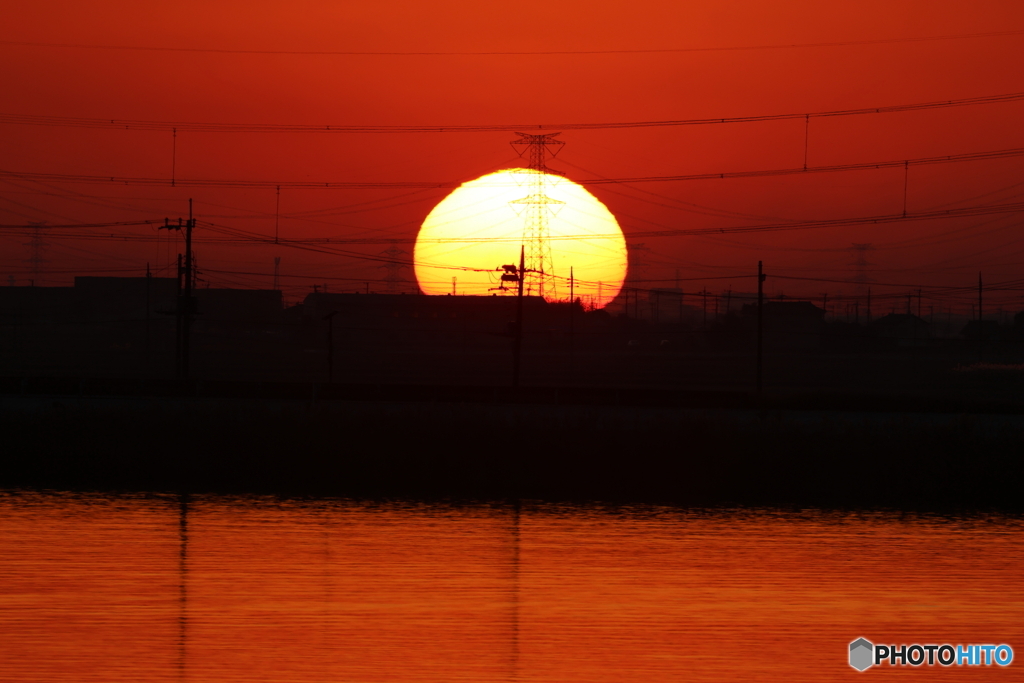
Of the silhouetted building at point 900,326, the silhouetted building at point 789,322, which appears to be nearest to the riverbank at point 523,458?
the silhouetted building at point 789,322

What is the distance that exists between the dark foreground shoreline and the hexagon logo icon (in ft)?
48.1

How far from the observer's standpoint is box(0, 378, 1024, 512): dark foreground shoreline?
103 feet

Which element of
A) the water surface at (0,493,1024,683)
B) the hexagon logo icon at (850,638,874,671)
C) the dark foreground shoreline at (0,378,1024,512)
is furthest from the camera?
the dark foreground shoreline at (0,378,1024,512)

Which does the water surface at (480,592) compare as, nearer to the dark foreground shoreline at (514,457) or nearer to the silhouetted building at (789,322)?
the dark foreground shoreline at (514,457)

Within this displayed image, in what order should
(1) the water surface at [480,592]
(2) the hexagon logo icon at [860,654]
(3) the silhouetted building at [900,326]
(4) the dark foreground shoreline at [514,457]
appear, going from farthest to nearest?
(3) the silhouetted building at [900,326] < (4) the dark foreground shoreline at [514,457] < (2) the hexagon logo icon at [860,654] < (1) the water surface at [480,592]


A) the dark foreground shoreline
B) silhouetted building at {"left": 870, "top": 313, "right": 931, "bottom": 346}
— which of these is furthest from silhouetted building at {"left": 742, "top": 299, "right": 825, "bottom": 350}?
the dark foreground shoreline

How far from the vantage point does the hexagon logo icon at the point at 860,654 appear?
14281 millimetres

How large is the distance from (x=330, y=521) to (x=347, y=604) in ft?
27.9

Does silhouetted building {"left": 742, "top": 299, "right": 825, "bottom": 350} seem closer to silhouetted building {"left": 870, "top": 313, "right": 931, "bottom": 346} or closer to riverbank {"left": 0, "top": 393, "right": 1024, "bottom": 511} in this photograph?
silhouetted building {"left": 870, "top": 313, "right": 931, "bottom": 346}

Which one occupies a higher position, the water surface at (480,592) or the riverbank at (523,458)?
the riverbank at (523,458)

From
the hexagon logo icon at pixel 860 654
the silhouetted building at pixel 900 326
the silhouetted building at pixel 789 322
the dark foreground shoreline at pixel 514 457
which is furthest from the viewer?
the silhouetted building at pixel 900 326

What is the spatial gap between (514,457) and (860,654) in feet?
63.5

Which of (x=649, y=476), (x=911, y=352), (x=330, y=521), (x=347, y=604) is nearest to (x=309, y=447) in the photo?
(x=330, y=521)

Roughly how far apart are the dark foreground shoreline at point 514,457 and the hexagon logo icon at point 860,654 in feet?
48.1
